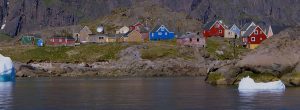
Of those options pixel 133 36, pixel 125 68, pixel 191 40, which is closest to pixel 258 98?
pixel 125 68

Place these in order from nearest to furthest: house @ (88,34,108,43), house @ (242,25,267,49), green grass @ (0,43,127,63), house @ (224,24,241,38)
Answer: green grass @ (0,43,127,63) < house @ (242,25,267,49) < house @ (224,24,241,38) < house @ (88,34,108,43)

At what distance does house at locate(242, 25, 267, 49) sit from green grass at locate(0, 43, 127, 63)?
32661 mm

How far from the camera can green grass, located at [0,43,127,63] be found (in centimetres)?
13412

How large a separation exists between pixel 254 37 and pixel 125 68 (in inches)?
1631

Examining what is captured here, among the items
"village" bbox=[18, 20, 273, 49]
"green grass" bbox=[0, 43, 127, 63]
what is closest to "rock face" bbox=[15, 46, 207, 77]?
"green grass" bbox=[0, 43, 127, 63]

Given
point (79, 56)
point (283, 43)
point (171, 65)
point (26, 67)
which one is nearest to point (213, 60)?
point (171, 65)

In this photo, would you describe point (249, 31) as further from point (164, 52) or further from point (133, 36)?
point (164, 52)

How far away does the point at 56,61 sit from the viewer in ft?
433

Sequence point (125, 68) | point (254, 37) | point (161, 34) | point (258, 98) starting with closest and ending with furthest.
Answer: point (258, 98) < point (125, 68) < point (254, 37) < point (161, 34)

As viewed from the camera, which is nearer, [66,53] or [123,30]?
[66,53]

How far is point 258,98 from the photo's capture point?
5219cm

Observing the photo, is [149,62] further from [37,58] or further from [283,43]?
[283,43]

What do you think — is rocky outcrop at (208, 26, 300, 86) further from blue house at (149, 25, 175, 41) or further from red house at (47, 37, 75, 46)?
red house at (47, 37, 75, 46)

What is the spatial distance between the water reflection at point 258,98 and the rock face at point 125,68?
199ft
